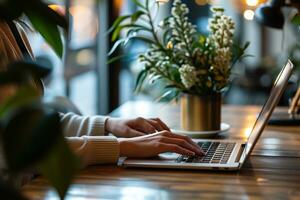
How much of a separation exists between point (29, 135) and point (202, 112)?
57.9 inches

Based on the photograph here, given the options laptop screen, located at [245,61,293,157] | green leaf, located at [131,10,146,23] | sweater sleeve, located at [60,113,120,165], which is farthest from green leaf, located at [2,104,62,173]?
green leaf, located at [131,10,146,23]

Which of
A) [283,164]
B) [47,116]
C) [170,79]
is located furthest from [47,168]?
[170,79]

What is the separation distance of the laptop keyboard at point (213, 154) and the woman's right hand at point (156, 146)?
19mm

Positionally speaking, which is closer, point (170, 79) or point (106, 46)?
point (170, 79)

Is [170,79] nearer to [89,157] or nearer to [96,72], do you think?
[89,157]

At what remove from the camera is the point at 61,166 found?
86 centimetres

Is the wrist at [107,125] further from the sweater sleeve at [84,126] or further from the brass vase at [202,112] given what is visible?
the brass vase at [202,112]

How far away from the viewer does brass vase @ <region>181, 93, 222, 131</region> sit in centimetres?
220

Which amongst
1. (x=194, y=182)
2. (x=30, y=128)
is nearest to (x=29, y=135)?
(x=30, y=128)

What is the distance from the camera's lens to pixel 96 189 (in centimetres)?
153

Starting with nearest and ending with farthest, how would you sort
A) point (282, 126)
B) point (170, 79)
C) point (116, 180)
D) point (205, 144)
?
point (116, 180) → point (205, 144) → point (170, 79) → point (282, 126)

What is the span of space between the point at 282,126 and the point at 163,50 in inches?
20.7

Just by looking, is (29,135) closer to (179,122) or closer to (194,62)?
(194,62)

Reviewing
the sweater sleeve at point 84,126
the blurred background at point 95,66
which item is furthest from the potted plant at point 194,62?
the blurred background at point 95,66
